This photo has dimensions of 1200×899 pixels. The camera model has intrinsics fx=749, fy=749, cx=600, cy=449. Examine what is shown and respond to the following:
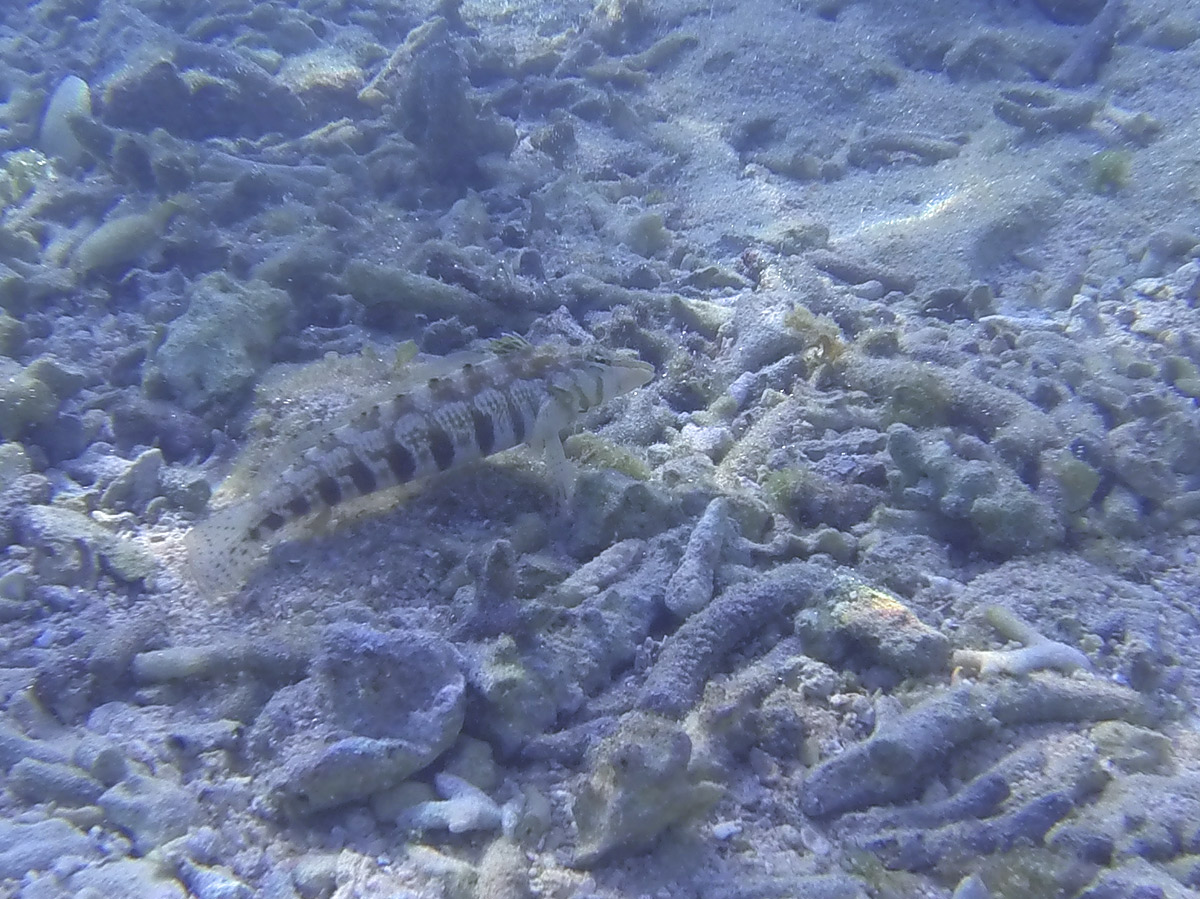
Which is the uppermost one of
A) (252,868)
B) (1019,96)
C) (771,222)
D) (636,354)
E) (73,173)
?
(73,173)

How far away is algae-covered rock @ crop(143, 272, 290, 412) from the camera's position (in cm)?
475

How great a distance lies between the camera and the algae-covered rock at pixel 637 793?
2.38 metres

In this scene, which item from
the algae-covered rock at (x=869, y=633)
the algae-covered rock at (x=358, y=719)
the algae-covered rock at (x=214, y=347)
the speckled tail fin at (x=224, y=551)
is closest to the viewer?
the algae-covered rock at (x=358, y=719)

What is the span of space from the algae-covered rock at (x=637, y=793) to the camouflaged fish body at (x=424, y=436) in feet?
5.63

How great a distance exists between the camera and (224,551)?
3.50 metres

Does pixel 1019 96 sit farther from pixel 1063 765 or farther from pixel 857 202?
pixel 1063 765

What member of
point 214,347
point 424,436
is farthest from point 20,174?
point 424,436

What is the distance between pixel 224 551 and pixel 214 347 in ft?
6.23

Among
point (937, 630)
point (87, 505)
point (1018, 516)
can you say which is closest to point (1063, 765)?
point (937, 630)

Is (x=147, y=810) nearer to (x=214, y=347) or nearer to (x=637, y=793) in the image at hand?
(x=637, y=793)

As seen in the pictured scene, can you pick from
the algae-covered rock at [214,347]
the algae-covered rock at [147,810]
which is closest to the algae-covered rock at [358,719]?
the algae-covered rock at [147,810]

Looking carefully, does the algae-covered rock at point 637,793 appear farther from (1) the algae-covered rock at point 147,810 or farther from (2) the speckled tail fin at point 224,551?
(2) the speckled tail fin at point 224,551

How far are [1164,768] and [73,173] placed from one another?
9.97 metres

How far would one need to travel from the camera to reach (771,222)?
6.73 m
